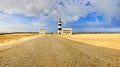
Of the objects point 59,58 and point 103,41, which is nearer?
point 59,58

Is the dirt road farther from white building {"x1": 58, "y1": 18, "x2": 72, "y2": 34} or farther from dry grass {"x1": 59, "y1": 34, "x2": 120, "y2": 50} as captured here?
white building {"x1": 58, "y1": 18, "x2": 72, "y2": 34}

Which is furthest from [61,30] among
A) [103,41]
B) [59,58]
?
[59,58]

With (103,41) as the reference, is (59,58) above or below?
above

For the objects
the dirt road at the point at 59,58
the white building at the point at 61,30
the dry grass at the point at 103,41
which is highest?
the white building at the point at 61,30

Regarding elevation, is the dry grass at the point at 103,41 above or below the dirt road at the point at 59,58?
below

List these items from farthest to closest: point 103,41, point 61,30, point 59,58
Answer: point 61,30 → point 103,41 → point 59,58

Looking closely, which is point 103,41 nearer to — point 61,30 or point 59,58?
point 59,58

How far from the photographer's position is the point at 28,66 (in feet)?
31.2

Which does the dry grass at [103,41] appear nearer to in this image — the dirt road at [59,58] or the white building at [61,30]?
the dirt road at [59,58]

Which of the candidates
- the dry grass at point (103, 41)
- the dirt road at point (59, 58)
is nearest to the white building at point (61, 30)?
the dry grass at point (103, 41)

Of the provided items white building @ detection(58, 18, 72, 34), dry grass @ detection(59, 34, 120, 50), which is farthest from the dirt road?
white building @ detection(58, 18, 72, 34)

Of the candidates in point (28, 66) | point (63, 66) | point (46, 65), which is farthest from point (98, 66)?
point (28, 66)

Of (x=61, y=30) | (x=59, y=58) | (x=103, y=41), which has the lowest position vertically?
(x=103, y=41)

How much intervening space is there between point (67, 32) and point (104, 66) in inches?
6193
